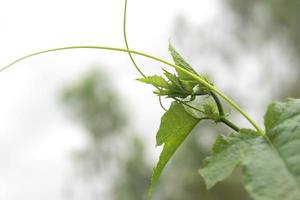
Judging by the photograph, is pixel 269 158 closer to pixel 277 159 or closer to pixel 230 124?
pixel 277 159

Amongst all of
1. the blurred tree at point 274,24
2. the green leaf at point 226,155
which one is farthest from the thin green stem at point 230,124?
the blurred tree at point 274,24

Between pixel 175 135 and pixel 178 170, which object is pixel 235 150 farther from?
pixel 178 170

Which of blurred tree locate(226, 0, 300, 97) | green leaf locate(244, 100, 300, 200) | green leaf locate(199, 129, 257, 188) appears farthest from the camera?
blurred tree locate(226, 0, 300, 97)

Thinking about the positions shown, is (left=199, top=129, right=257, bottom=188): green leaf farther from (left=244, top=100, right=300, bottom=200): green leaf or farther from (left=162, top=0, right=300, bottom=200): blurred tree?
(left=162, top=0, right=300, bottom=200): blurred tree

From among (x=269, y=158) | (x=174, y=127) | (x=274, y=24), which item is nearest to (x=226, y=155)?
(x=269, y=158)

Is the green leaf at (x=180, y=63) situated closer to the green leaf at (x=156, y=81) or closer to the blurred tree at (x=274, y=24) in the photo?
the green leaf at (x=156, y=81)

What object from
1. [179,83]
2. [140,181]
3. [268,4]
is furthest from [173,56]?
[140,181]

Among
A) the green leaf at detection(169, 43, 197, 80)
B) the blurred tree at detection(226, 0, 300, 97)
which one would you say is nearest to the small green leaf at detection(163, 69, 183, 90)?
the green leaf at detection(169, 43, 197, 80)

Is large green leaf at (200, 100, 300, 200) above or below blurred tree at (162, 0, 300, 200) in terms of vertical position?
below
